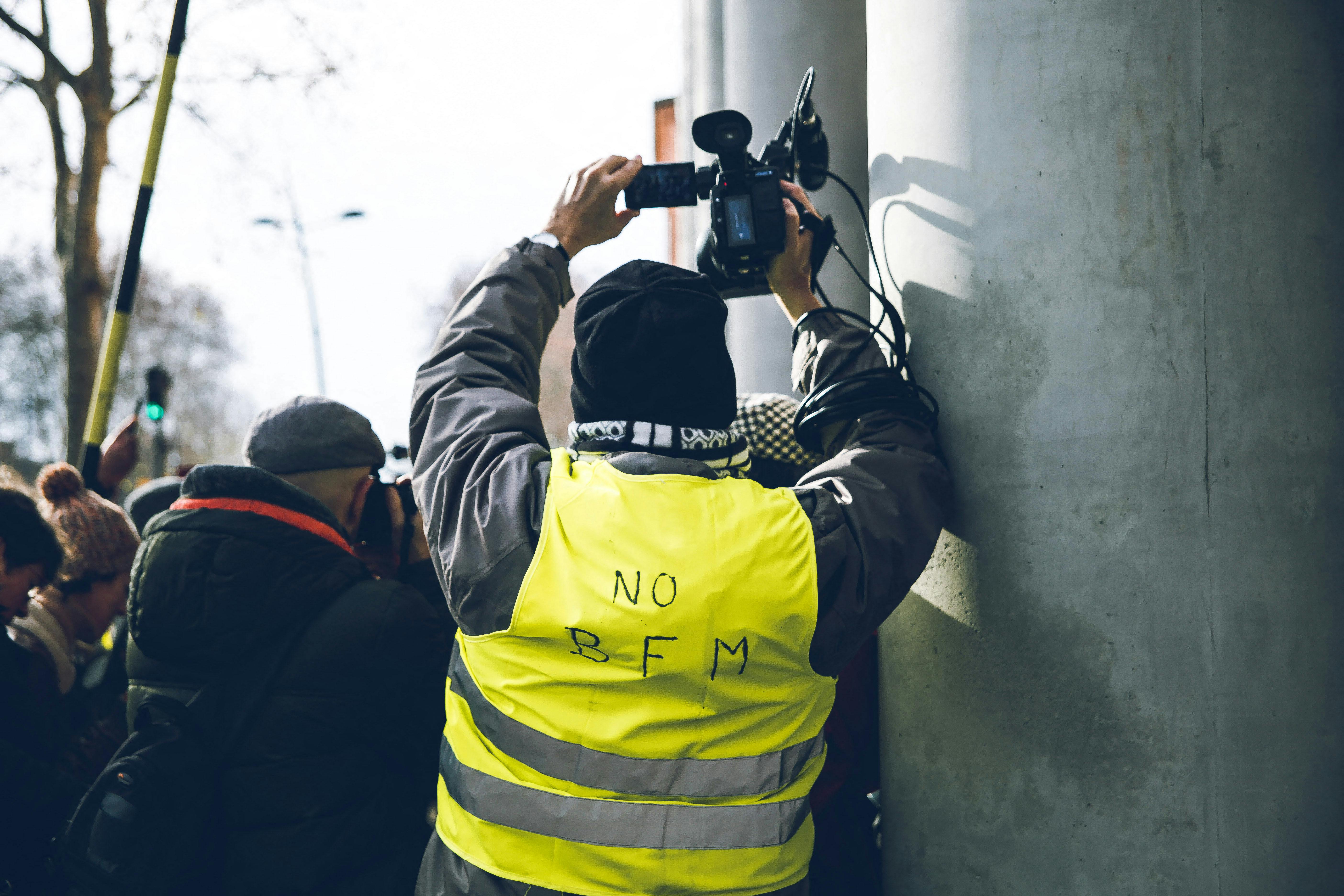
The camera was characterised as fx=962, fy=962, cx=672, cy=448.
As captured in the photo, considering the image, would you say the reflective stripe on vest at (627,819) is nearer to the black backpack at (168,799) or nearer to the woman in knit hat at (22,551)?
the black backpack at (168,799)

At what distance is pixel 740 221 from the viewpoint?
2146 mm

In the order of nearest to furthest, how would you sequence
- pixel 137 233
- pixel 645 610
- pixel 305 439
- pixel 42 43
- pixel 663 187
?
pixel 645 610
pixel 663 187
pixel 305 439
pixel 137 233
pixel 42 43

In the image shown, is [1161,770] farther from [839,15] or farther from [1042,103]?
[839,15]

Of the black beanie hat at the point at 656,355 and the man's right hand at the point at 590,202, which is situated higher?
the man's right hand at the point at 590,202

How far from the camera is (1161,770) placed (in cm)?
180

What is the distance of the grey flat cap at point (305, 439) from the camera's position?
2.79m

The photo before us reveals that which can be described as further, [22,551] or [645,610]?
[22,551]

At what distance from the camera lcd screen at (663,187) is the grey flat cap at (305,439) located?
1.18 meters

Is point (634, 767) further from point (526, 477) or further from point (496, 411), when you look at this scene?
point (496, 411)

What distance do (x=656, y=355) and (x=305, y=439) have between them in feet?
4.97

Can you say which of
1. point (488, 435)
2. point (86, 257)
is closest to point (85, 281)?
point (86, 257)

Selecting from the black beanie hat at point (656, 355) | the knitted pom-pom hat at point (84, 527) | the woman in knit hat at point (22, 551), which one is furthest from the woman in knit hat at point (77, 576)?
the black beanie hat at point (656, 355)

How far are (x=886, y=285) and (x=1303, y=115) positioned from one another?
845mm

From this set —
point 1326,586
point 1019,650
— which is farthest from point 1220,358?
point 1019,650
